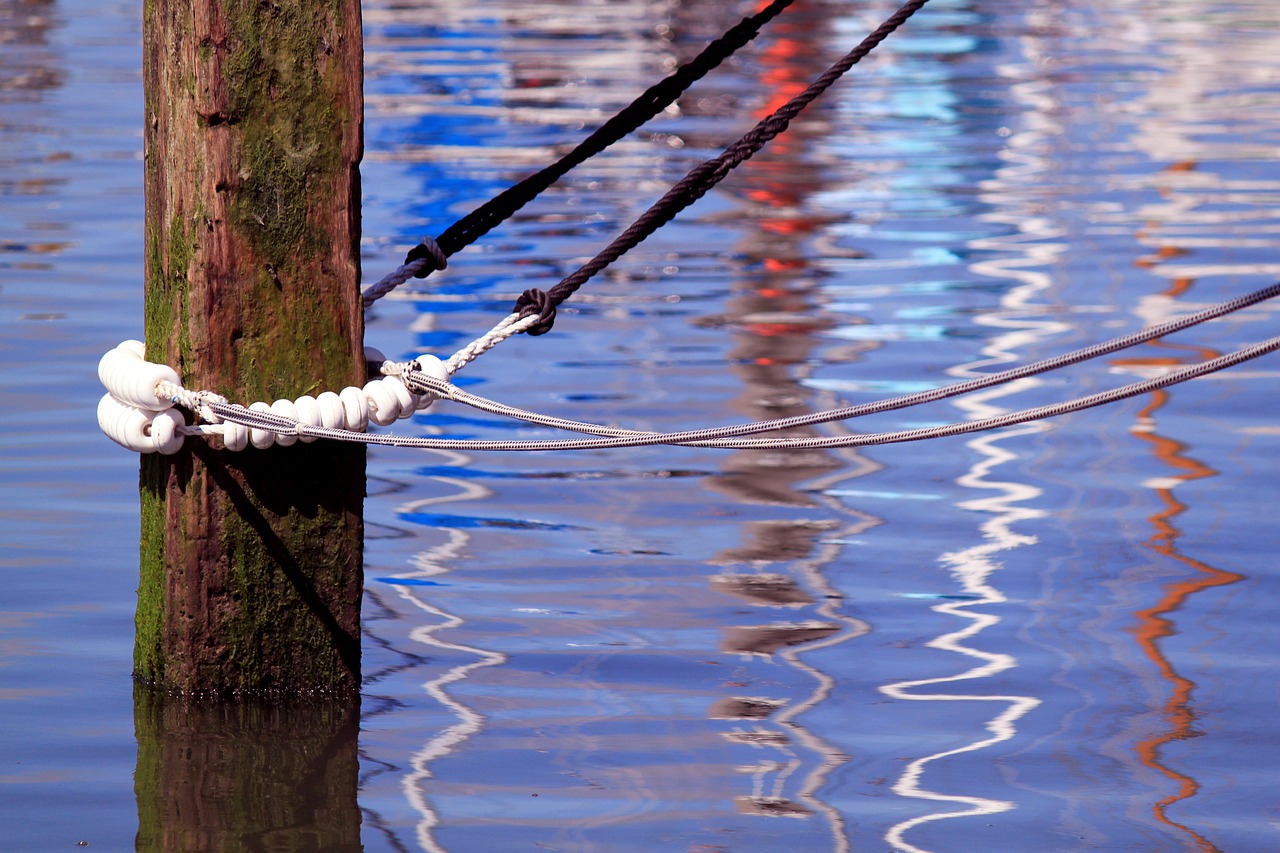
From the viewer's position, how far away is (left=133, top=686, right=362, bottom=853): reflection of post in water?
3.61 m

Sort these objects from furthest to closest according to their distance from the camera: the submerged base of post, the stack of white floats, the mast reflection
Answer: the mast reflection → the submerged base of post → the stack of white floats

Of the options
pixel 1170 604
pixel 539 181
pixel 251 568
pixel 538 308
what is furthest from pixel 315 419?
A: pixel 1170 604

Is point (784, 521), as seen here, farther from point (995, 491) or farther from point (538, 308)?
point (538, 308)

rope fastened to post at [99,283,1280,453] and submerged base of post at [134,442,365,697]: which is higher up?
rope fastened to post at [99,283,1280,453]

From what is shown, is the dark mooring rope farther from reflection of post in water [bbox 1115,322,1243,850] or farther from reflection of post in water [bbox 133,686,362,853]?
reflection of post in water [bbox 1115,322,1243,850]

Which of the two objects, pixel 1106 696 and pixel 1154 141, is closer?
pixel 1106 696

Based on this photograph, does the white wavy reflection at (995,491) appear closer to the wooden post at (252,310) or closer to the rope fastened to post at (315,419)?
the rope fastened to post at (315,419)

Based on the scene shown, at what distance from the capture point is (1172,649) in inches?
182

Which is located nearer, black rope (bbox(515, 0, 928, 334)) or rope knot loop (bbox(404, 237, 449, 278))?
black rope (bbox(515, 0, 928, 334))

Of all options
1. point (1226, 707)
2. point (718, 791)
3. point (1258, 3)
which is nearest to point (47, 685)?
point (718, 791)

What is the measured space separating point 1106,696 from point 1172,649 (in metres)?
0.37

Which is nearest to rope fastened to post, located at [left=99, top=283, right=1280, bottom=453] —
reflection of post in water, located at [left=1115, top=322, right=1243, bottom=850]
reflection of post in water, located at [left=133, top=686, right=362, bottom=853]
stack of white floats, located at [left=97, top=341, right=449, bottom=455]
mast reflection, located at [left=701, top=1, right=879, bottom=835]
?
stack of white floats, located at [left=97, top=341, right=449, bottom=455]

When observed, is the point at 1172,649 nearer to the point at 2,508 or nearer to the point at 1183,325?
the point at 1183,325

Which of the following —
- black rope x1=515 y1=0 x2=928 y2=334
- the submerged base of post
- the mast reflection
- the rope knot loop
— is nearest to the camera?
the submerged base of post
